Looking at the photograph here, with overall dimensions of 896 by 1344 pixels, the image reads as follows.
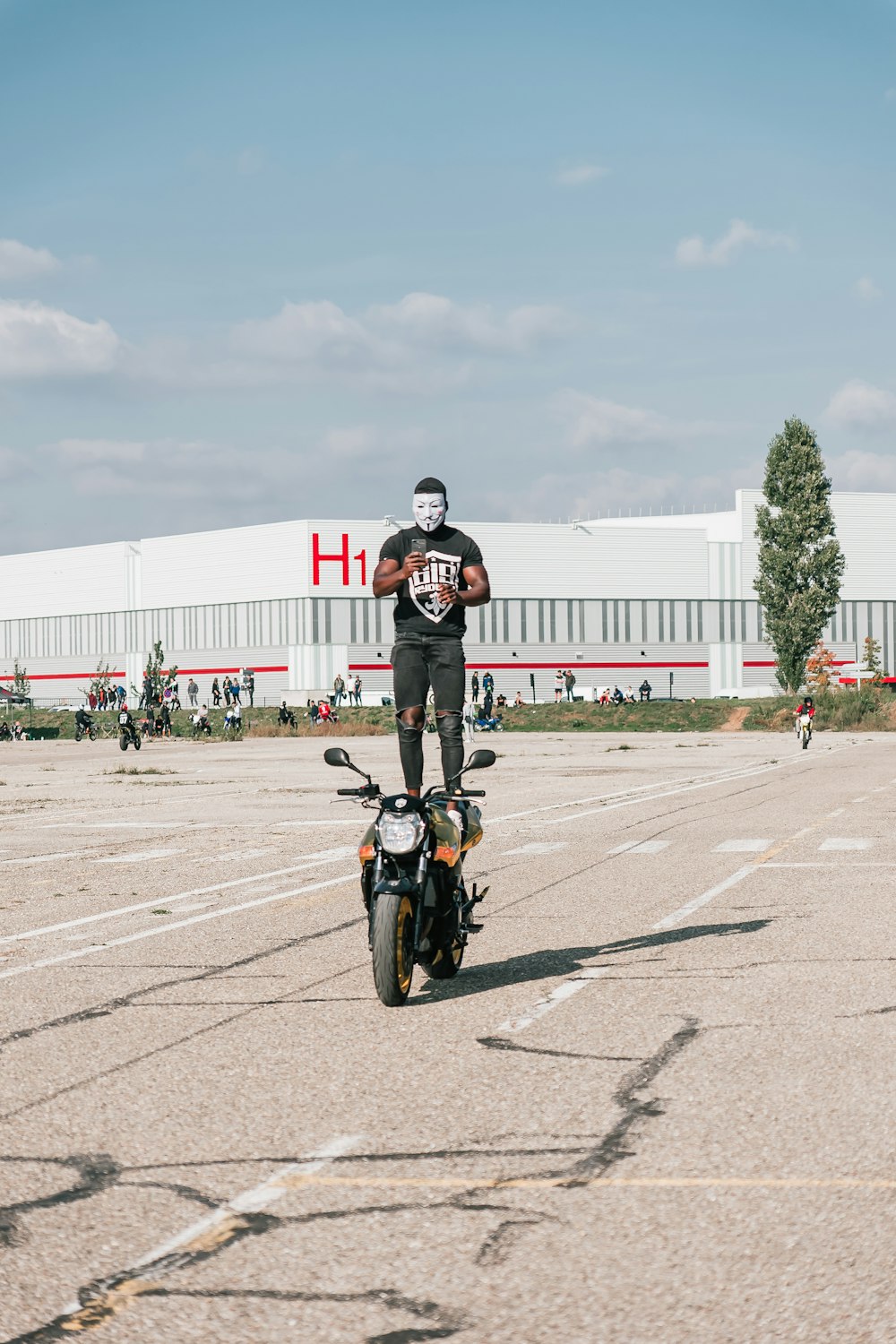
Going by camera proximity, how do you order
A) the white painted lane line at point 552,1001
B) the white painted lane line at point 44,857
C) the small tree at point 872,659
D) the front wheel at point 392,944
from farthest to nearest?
the small tree at point 872,659
the white painted lane line at point 44,857
the front wheel at point 392,944
the white painted lane line at point 552,1001

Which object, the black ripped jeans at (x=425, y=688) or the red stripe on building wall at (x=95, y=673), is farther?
the red stripe on building wall at (x=95, y=673)

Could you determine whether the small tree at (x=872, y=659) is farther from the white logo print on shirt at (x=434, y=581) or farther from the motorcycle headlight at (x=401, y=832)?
the motorcycle headlight at (x=401, y=832)

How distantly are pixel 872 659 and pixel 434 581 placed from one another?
89077 millimetres

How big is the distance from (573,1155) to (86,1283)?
159 cm

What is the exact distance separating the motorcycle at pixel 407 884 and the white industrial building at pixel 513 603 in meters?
94.5

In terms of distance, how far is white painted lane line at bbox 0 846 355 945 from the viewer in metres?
10.0

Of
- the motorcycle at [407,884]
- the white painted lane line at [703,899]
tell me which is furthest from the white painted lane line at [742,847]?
the motorcycle at [407,884]

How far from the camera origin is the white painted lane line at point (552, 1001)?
6835mm

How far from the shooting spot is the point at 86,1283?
3.87 meters

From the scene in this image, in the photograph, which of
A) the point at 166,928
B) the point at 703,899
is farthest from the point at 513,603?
the point at 166,928

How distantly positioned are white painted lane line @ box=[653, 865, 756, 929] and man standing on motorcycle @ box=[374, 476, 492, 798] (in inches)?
68.5

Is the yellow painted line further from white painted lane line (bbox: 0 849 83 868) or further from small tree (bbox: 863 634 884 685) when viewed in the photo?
small tree (bbox: 863 634 884 685)

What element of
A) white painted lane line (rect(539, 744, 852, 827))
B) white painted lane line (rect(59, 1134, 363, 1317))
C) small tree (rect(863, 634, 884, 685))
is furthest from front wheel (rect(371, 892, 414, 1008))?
small tree (rect(863, 634, 884, 685))

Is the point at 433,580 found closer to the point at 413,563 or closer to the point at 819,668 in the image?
the point at 413,563
